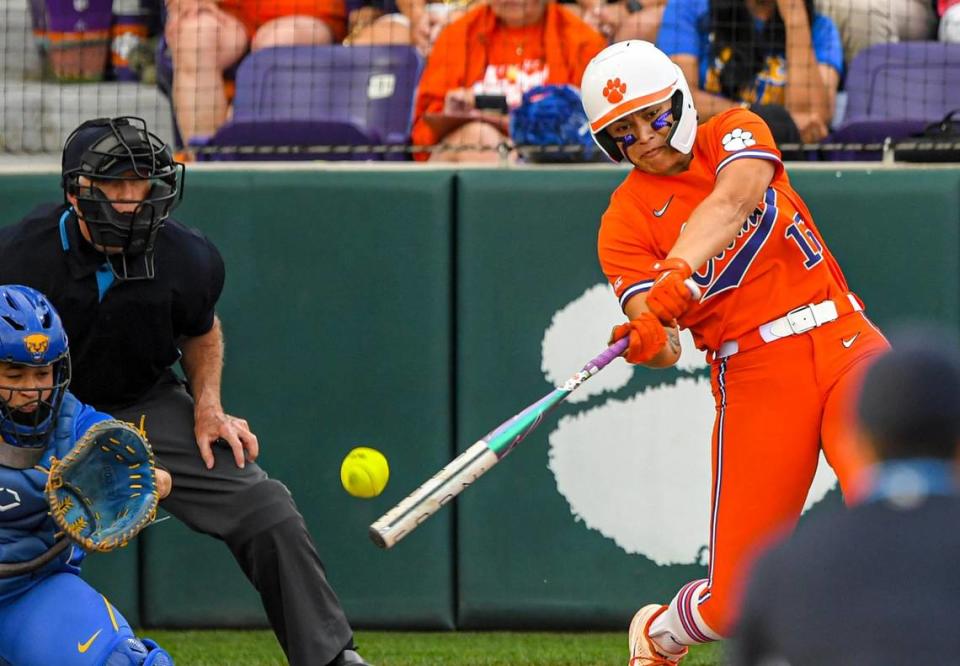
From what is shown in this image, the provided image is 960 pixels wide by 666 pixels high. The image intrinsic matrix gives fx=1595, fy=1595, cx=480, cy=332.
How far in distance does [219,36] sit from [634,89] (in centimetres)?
355

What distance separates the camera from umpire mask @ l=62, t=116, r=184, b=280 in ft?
15.5

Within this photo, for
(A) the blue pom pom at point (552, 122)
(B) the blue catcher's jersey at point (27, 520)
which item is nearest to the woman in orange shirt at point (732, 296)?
(B) the blue catcher's jersey at point (27, 520)

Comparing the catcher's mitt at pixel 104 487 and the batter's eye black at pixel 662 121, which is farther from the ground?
the batter's eye black at pixel 662 121

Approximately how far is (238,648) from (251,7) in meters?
3.31

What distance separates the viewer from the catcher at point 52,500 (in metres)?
4.29

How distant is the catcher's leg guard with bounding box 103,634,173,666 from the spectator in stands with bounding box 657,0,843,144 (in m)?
3.87

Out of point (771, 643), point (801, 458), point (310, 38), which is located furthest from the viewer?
point (310, 38)

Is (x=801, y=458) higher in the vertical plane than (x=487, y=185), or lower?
lower

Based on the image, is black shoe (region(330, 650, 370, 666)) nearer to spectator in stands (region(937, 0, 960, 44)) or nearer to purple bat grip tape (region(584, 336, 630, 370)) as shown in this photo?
purple bat grip tape (region(584, 336, 630, 370))

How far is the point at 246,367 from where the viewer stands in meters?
6.43

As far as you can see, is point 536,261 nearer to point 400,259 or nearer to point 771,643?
point 400,259

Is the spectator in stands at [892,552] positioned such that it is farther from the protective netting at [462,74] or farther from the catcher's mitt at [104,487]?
the protective netting at [462,74]

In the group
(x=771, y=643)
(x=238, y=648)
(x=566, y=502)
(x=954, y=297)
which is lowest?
(x=238, y=648)

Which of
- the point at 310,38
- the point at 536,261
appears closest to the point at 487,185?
the point at 536,261
